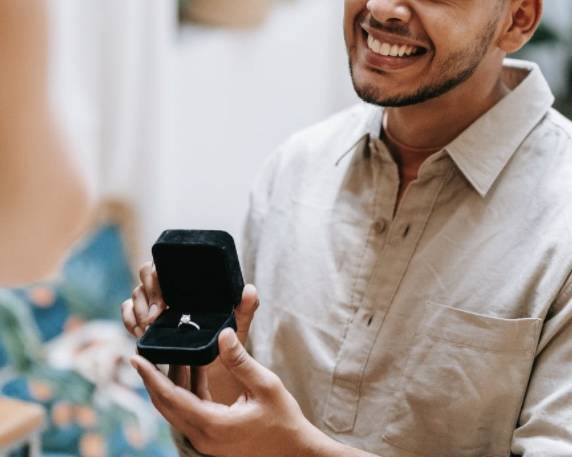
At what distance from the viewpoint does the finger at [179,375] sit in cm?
90

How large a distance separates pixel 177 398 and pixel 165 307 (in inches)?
6.7

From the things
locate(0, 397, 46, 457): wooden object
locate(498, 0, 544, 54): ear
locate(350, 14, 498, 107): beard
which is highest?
locate(498, 0, 544, 54): ear

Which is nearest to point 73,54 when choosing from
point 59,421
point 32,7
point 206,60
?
point 206,60

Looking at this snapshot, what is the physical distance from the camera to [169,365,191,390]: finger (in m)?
0.90

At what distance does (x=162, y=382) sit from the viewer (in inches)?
32.8

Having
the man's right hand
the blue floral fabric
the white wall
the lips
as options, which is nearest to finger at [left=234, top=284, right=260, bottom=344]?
the man's right hand

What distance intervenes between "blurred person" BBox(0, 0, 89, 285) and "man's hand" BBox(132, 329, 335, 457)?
202 mm

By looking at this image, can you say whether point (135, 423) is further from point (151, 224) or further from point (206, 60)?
point (206, 60)

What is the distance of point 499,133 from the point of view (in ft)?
3.45

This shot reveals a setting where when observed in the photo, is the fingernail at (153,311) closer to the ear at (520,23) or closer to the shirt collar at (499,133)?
the shirt collar at (499,133)

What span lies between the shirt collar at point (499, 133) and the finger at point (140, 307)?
429 millimetres

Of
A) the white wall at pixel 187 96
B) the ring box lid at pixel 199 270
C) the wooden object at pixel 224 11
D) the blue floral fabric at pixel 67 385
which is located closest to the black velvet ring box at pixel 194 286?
the ring box lid at pixel 199 270

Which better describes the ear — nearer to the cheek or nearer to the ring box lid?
the cheek

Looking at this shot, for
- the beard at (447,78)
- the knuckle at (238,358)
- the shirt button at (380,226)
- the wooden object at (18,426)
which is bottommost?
the wooden object at (18,426)
